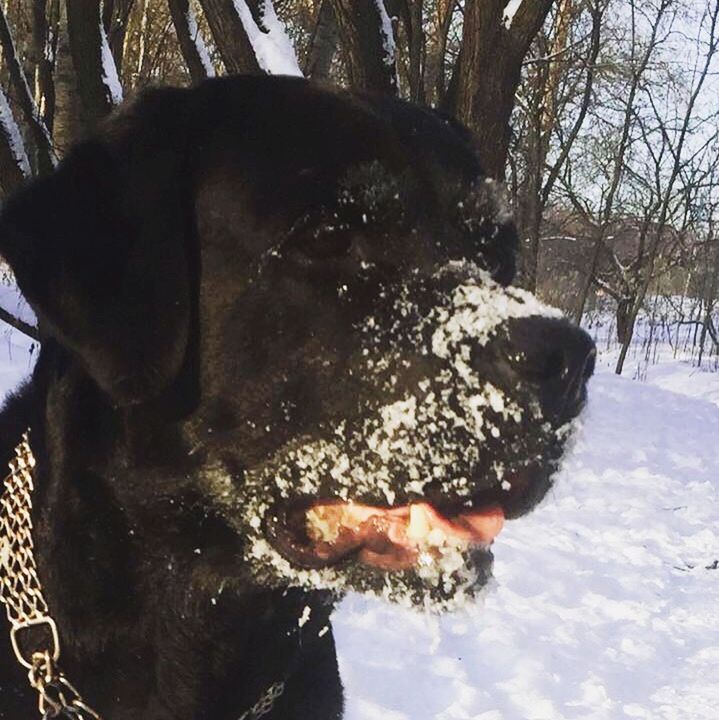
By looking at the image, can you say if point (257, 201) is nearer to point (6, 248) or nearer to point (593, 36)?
point (6, 248)

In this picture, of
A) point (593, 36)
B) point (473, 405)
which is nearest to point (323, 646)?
point (473, 405)

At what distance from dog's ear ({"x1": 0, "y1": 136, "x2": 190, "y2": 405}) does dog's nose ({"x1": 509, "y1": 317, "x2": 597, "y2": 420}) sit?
2.36 ft

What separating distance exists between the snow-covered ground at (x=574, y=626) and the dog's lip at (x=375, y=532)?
0.18 meters

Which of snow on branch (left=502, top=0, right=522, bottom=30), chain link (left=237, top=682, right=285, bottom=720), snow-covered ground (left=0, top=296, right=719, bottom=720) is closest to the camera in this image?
chain link (left=237, top=682, right=285, bottom=720)

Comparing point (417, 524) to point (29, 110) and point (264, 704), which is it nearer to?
point (264, 704)

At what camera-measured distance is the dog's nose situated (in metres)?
1.81

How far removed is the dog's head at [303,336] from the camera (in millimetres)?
1920

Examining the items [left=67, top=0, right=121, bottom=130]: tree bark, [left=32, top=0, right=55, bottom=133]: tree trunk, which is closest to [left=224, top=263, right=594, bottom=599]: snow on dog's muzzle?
[left=67, top=0, right=121, bottom=130]: tree bark

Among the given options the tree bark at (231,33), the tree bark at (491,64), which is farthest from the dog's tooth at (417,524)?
the tree bark at (491,64)

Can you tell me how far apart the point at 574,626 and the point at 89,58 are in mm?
4053

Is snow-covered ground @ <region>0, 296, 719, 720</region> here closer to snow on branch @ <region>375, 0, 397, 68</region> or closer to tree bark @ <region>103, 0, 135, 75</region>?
snow on branch @ <region>375, 0, 397, 68</region>

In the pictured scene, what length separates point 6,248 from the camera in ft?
6.43

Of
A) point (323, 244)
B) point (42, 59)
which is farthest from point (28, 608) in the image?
point (42, 59)

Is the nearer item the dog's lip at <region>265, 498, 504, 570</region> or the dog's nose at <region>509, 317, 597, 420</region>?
the dog's nose at <region>509, 317, 597, 420</region>
